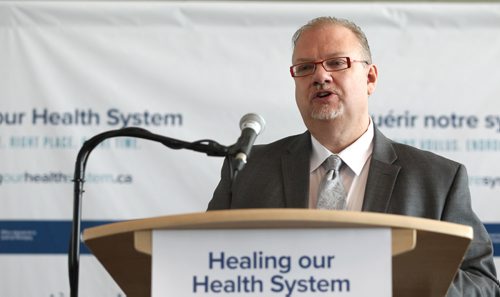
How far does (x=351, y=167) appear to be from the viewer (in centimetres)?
275

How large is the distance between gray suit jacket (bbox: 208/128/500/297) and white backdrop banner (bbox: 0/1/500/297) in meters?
1.27

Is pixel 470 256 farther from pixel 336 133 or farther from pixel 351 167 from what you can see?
pixel 336 133

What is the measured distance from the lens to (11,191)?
4.12m

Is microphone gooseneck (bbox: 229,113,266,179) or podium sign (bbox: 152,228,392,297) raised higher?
microphone gooseneck (bbox: 229,113,266,179)

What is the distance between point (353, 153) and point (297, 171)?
0.67 ft

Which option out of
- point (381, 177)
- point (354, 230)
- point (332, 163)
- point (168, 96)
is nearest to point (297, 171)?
point (332, 163)

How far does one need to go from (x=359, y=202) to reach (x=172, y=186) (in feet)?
5.54

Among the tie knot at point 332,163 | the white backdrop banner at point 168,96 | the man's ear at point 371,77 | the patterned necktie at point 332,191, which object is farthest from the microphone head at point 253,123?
the white backdrop banner at point 168,96

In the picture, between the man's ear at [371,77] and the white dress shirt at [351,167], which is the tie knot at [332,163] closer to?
the white dress shirt at [351,167]

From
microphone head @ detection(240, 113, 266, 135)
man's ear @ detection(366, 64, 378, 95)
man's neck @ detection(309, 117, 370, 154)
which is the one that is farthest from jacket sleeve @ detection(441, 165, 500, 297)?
microphone head @ detection(240, 113, 266, 135)

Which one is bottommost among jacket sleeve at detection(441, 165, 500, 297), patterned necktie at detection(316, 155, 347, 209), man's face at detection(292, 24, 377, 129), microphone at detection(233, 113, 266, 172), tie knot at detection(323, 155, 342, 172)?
jacket sleeve at detection(441, 165, 500, 297)

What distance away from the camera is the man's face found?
2.79 m

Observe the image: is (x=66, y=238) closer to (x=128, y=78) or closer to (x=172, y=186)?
(x=172, y=186)

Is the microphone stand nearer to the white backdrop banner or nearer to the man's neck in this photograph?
the man's neck
